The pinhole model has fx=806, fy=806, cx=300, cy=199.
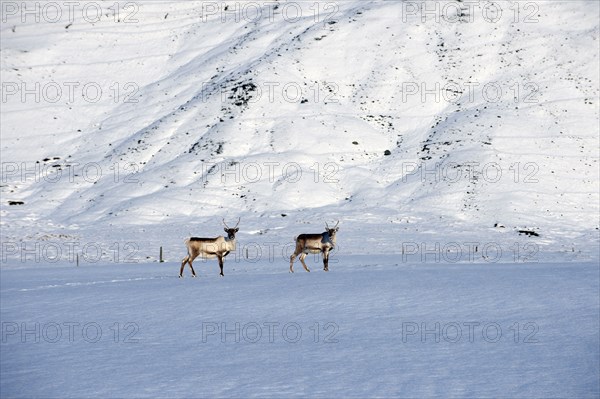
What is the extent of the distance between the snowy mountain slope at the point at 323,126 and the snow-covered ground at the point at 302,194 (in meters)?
0.32

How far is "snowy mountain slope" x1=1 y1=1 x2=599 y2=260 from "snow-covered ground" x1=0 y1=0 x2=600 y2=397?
321 mm

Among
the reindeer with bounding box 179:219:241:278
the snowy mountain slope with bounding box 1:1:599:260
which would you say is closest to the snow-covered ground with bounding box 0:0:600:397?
the snowy mountain slope with bounding box 1:1:599:260

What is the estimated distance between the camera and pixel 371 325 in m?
17.1

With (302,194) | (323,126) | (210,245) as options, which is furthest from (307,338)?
(323,126)

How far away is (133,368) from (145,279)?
15619 millimetres

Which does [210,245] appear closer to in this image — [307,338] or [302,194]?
[307,338]

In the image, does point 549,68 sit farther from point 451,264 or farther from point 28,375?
point 28,375

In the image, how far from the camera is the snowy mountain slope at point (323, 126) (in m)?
71.8

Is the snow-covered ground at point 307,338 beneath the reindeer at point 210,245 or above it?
beneath

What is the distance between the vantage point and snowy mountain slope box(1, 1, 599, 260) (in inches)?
2827

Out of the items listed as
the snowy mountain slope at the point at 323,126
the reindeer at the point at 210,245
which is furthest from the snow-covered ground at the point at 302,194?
the reindeer at the point at 210,245

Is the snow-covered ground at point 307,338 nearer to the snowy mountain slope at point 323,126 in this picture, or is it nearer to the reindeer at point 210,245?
the reindeer at point 210,245

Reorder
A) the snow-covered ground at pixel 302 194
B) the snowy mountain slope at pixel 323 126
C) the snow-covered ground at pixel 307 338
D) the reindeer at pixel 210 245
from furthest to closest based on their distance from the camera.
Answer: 1. the snowy mountain slope at pixel 323 126
2. the reindeer at pixel 210 245
3. the snow-covered ground at pixel 302 194
4. the snow-covered ground at pixel 307 338

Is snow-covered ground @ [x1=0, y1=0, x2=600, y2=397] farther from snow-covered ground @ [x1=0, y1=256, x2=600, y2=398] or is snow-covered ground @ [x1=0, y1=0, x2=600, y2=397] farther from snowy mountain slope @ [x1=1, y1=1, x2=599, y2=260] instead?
snowy mountain slope @ [x1=1, y1=1, x2=599, y2=260]
